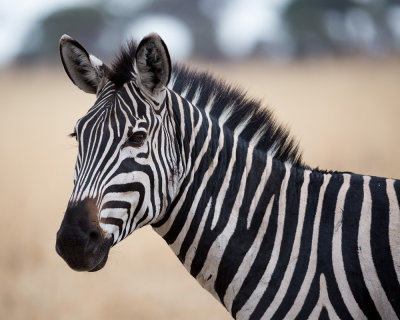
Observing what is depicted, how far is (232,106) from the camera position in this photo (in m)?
3.90

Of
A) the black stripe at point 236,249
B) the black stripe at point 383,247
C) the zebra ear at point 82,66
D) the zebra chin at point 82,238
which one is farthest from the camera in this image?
the zebra ear at point 82,66

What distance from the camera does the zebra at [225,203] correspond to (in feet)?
10.7

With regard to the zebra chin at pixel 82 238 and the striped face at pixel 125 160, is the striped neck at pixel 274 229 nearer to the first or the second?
the striped face at pixel 125 160

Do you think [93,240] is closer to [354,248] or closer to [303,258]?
[303,258]

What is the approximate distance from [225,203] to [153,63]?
994 mm

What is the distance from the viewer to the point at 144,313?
296 inches

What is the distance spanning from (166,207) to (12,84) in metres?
15.7

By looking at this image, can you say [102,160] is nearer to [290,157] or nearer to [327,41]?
[290,157]

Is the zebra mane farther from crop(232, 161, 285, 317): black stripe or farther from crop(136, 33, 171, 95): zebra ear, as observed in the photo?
crop(232, 161, 285, 317): black stripe

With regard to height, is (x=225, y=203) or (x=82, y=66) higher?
(x=82, y=66)

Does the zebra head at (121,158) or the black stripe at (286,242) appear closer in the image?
the zebra head at (121,158)

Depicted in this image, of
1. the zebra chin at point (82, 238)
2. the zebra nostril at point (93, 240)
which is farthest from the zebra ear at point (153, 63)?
the zebra nostril at point (93, 240)

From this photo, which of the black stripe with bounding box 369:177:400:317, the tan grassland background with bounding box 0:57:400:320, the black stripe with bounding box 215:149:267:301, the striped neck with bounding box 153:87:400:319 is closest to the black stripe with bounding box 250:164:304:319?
the striped neck with bounding box 153:87:400:319

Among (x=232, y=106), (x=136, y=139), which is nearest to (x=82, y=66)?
(x=136, y=139)
